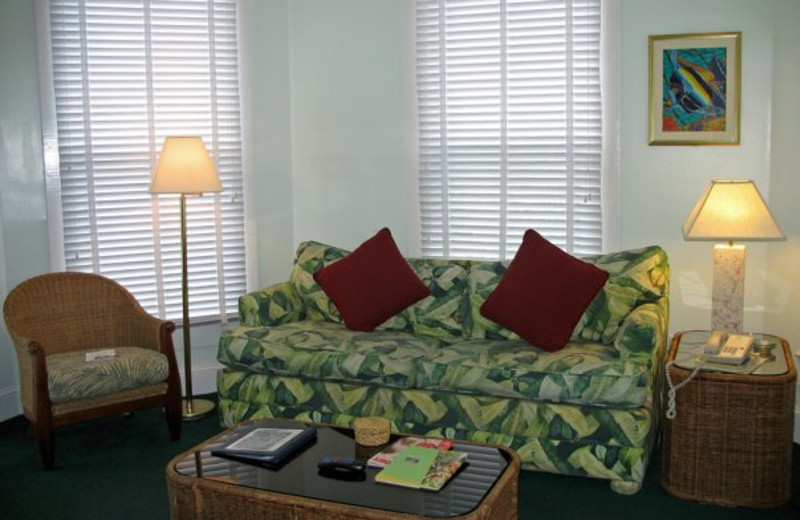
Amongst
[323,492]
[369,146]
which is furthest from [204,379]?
[323,492]

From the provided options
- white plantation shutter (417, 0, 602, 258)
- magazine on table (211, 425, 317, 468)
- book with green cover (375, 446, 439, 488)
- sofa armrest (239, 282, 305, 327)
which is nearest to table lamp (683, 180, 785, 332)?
white plantation shutter (417, 0, 602, 258)

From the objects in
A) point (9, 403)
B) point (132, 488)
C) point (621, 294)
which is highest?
point (621, 294)

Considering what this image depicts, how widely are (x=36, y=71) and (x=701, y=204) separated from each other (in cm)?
370

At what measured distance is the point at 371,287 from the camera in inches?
183

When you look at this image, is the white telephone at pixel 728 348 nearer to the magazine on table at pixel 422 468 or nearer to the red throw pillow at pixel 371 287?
the magazine on table at pixel 422 468

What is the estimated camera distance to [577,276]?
13.8ft

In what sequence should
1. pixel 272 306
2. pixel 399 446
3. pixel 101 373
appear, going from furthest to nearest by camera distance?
pixel 272 306 < pixel 101 373 < pixel 399 446

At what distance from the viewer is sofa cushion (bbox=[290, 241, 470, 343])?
15.3 feet

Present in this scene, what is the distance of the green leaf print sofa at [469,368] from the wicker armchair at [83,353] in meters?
0.35

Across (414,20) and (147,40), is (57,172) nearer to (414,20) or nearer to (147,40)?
(147,40)

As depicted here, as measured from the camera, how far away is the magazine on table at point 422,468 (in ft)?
9.47

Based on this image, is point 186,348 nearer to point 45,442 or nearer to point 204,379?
point 204,379

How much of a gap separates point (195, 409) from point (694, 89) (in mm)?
3295

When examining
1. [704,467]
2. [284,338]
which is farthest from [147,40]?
[704,467]
